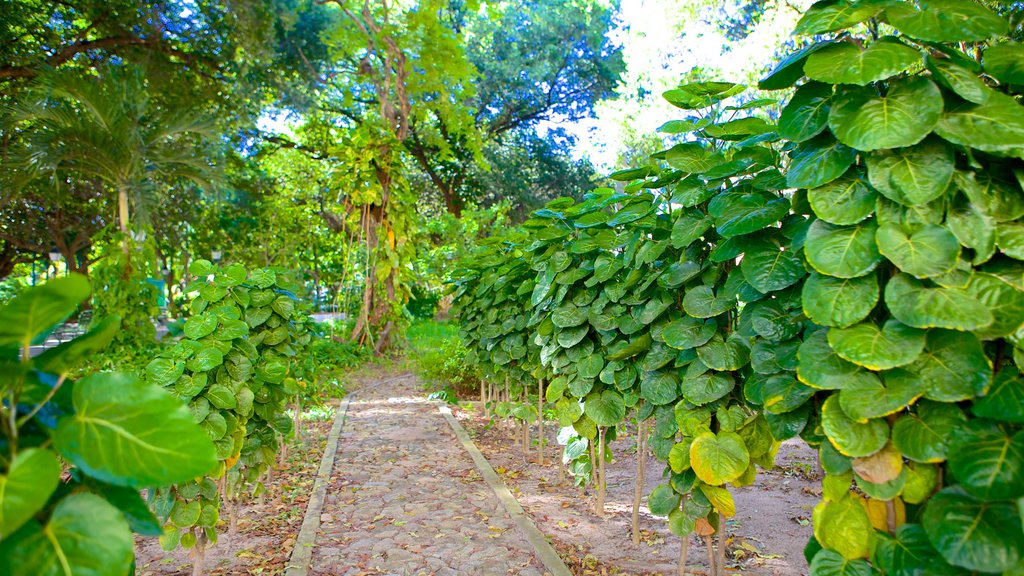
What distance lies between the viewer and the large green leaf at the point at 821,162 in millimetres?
1430

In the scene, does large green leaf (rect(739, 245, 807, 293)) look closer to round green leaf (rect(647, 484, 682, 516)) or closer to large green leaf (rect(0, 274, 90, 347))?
round green leaf (rect(647, 484, 682, 516))

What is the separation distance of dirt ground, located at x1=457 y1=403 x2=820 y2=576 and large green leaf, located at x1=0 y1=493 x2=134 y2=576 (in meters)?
2.35

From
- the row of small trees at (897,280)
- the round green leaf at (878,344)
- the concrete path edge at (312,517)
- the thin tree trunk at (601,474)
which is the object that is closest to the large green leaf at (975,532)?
the row of small trees at (897,280)

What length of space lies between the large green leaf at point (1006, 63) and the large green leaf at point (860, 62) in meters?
0.13

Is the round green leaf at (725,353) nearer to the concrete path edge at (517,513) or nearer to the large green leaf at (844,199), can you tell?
the large green leaf at (844,199)

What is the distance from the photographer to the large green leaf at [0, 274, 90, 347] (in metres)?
0.87

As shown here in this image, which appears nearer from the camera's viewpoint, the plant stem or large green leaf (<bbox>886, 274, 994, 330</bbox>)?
the plant stem

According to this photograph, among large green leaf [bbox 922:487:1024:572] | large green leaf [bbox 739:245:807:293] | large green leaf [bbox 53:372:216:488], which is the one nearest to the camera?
large green leaf [bbox 53:372:216:488]

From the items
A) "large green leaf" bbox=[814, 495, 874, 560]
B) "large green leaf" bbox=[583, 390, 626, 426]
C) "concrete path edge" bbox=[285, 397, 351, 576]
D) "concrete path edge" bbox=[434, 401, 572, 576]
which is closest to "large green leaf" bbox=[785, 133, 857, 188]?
"large green leaf" bbox=[814, 495, 874, 560]

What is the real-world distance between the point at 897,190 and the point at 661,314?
141 cm

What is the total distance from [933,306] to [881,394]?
0.68ft

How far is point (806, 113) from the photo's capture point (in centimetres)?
153

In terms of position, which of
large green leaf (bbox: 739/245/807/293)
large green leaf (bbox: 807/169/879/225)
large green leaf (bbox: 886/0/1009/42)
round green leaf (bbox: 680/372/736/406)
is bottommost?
round green leaf (bbox: 680/372/736/406)

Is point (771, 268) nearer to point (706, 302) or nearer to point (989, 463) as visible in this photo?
point (706, 302)
